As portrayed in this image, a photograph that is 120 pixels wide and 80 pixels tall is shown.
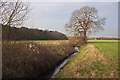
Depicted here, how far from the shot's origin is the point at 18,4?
5434 millimetres

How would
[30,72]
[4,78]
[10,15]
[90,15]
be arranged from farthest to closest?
[90,15] < [30,72] < [10,15] < [4,78]

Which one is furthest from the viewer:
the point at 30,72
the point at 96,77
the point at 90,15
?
the point at 90,15

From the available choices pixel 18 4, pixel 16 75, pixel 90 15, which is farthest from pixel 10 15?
pixel 90 15

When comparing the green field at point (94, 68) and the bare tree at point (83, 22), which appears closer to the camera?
the green field at point (94, 68)

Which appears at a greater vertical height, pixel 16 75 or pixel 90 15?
pixel 90 15

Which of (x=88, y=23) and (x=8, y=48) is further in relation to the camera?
(x=88, y=23)

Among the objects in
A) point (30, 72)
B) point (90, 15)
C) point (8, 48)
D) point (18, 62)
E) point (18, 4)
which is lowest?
point (30, 72)

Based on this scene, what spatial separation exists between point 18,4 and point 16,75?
12.8 feet

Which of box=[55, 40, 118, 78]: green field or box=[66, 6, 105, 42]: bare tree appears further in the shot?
box=[66, 6, 105, 42]: bare tree

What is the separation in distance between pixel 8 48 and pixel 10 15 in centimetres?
188

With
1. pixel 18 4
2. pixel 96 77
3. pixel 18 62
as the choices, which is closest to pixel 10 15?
pixel 18 4

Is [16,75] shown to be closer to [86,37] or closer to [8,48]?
[8,48]

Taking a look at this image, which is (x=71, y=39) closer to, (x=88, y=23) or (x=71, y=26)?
(x=71, y=26)

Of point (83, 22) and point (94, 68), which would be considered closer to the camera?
point (94, 68)
